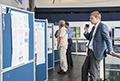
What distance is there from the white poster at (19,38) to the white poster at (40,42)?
3.33 ft

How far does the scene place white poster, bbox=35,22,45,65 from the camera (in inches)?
147

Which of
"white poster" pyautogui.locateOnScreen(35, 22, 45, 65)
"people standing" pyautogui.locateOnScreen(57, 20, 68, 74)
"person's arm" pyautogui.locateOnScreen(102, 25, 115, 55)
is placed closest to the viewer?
"person's arm" pyautogui.locateOnScreen(102, 25, 115, 55)

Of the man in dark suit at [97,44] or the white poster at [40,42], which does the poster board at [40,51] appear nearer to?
the white poster at [40,42]

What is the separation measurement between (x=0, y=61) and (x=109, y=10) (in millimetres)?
11168

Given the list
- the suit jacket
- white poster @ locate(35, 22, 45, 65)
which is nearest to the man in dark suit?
the suit jacket

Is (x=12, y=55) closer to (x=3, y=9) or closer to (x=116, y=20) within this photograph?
(x=3, y=9)

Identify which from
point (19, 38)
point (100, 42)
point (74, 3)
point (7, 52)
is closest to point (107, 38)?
point (100, 42)

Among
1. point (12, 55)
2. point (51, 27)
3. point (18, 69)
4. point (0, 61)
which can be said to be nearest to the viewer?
point (0, 61)

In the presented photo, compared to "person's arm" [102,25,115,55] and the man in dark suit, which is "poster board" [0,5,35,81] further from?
"person's arm" [102,25,115,55]

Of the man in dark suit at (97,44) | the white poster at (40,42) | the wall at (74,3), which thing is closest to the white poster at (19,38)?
the white poster at (40,42)

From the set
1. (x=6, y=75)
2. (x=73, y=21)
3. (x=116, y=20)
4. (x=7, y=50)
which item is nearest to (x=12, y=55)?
(x=7, y=50)

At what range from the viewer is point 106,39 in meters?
2.74

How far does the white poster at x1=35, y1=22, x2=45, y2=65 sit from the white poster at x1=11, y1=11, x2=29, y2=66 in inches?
39.9

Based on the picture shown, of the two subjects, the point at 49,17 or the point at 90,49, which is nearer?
the point at 90,49
